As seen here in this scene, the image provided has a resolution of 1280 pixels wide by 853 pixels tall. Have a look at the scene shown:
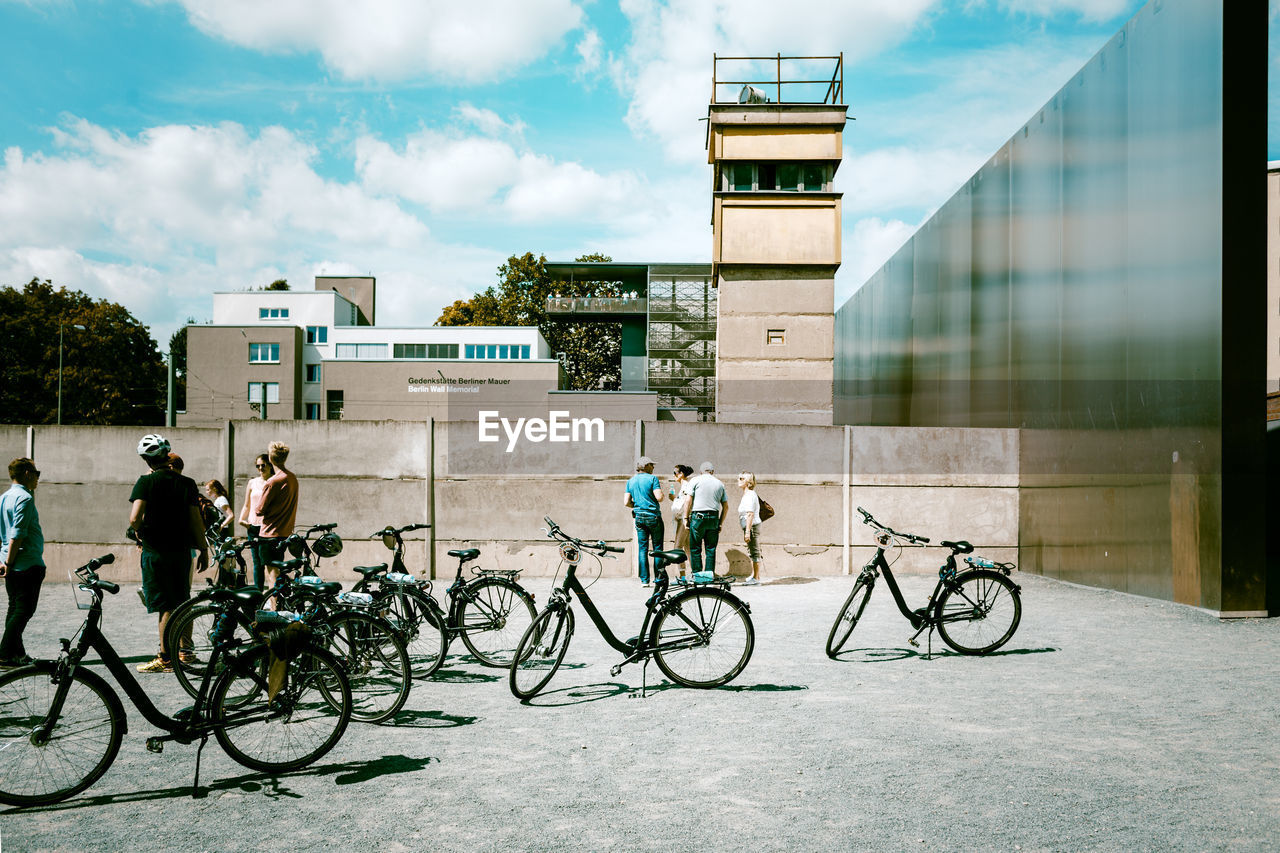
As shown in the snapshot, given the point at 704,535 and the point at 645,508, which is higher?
the point at 645,508

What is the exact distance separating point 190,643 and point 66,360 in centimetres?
5932

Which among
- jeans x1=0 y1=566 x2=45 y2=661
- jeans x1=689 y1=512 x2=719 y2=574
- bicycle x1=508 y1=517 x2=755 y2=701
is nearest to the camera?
jeans x1=0 y1=566 x2=45 y2=661

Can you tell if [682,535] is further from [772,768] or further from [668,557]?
[772,768]

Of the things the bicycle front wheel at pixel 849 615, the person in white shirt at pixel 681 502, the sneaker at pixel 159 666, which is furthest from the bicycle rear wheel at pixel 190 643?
the person in white shirt at pixel 681 502

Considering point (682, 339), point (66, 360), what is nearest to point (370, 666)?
point (682, 339)

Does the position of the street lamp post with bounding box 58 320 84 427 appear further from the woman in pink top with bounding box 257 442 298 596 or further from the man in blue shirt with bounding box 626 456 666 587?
the woman in pink top with bounding box 257 442 298 596

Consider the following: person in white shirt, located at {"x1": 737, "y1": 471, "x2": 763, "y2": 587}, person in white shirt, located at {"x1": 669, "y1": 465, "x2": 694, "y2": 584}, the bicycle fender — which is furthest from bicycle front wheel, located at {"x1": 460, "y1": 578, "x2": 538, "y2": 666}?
person in white shirt, located at {"x1": 737, "y1": 471, "x2": 763, "y2": 587}

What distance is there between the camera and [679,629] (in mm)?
6777

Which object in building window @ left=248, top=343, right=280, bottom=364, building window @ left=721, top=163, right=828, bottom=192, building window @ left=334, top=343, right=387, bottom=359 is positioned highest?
building window @ left=721, top=163, right=828, bottom=192

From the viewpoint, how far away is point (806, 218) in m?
28.5

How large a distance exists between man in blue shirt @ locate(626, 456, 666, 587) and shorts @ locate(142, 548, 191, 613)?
6423 mm

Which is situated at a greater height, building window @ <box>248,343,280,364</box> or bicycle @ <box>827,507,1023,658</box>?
building window @ <box>248,343,280,364</box>

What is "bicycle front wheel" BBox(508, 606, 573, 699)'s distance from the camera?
6.38 metres

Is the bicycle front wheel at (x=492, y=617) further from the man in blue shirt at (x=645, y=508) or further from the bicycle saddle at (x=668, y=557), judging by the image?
the man in blue shirt at (x=645, y=508)
